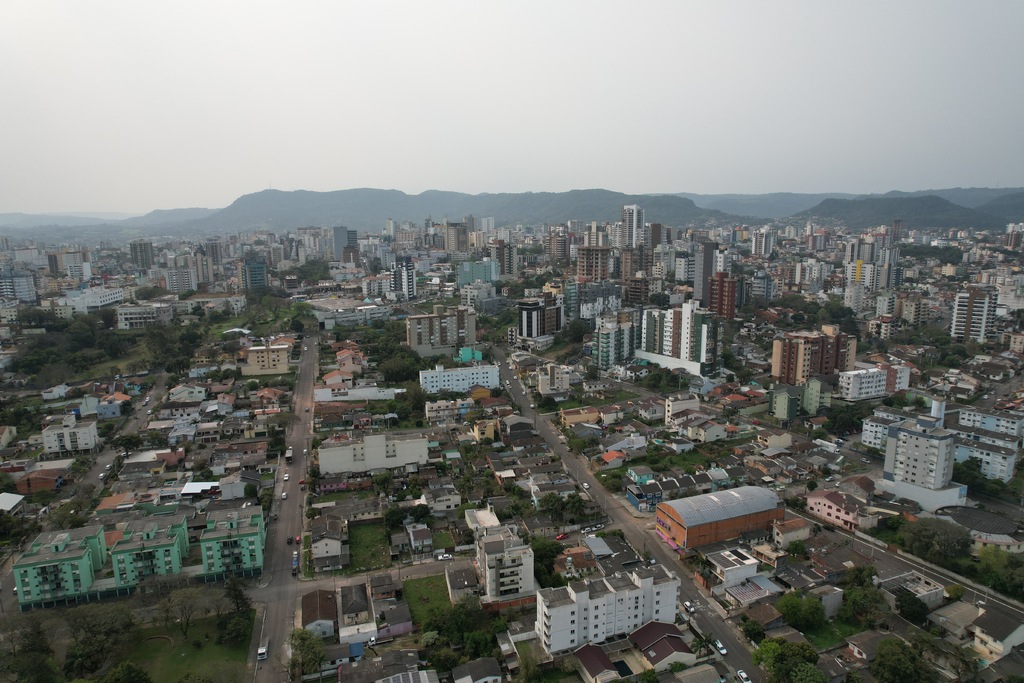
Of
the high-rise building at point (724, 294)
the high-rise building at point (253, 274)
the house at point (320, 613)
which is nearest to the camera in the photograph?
the house at point (320, 613)

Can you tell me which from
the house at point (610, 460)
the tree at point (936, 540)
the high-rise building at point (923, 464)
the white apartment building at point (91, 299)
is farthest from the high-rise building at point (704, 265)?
the white apartment building at point (91, 299)

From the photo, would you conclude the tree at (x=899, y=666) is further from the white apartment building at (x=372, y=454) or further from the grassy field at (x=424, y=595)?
the white apartment building at (x=372, y=454)

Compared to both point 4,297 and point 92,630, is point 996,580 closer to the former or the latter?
point 92,630

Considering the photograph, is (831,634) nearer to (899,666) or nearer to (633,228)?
(899,666)

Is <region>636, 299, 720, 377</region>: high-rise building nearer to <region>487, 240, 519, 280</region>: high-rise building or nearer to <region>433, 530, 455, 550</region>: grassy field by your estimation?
<region>433, 530, 455, 550</region>: grassy field

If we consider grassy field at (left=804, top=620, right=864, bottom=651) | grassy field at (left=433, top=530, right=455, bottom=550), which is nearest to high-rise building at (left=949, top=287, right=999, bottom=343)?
grassy field at (left=804, top=620, right=864, bottom=651)

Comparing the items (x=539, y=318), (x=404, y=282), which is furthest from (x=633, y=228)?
(x=539, y=318)

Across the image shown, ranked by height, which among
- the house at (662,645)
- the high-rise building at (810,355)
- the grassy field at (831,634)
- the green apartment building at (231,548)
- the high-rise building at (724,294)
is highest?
the high-rise building at (724,294)
